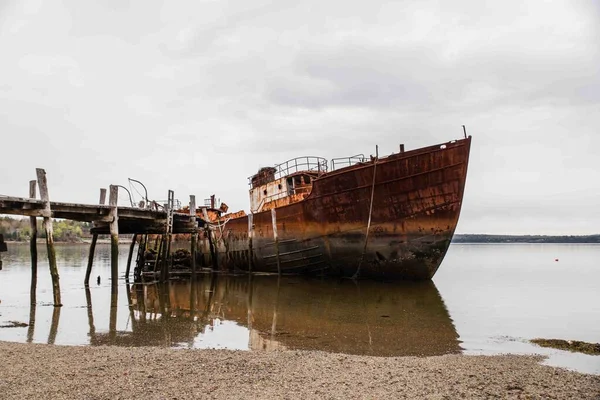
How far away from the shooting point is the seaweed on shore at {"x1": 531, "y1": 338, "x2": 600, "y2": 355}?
936 centimetres

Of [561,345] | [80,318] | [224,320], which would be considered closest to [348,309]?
[224,320]

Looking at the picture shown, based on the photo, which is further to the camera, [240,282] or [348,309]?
[240,282]

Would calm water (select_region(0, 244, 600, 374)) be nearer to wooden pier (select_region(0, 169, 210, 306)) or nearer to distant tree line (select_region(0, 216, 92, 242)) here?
wooden pier (select_region(0, 169, 210, 306))

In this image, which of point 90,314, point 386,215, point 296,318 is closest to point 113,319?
point 90,314

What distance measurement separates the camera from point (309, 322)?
41.3 feet

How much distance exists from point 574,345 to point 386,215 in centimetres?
1071

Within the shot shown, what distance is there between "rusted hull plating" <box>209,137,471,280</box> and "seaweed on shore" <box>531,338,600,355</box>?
378 inches

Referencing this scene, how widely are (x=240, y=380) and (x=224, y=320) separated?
690 centimetres

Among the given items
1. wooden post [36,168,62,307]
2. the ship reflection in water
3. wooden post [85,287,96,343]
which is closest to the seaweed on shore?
the ship reflection in water

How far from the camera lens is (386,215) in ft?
65.7

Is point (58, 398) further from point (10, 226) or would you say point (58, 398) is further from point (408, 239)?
point (10, 226)

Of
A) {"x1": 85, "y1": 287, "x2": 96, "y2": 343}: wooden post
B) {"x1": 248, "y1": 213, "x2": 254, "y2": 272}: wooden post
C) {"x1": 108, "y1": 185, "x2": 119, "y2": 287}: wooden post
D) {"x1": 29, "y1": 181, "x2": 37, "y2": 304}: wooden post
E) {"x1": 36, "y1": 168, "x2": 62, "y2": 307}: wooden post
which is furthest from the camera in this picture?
{"x1": 248, "y1": 213, "x2": 254, "y2": 272}: wooden post

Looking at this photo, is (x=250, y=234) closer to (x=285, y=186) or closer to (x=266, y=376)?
(x=285, y=186)

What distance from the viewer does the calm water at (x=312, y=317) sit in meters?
9.96
